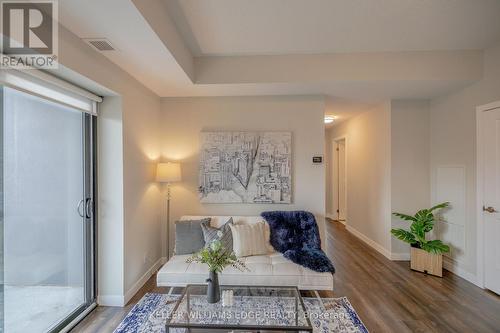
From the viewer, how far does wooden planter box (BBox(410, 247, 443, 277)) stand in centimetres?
311

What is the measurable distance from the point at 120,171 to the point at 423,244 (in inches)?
156

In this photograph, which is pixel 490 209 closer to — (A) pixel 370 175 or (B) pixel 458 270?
(B) pixel 458 270

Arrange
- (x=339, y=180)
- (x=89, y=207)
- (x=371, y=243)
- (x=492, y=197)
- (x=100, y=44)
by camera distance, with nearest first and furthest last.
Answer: (x=100, y=44), (x=89, y=207), (x=492, y=197), (x=371, y=243), (x=339, y=180)

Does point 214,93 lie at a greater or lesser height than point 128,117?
greater

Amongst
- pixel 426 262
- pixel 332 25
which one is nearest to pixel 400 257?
pixel 426 262

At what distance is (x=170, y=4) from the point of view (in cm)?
202

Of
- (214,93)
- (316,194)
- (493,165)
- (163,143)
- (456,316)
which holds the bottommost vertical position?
(456,316)

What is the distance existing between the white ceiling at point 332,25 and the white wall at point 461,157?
54 centimetres

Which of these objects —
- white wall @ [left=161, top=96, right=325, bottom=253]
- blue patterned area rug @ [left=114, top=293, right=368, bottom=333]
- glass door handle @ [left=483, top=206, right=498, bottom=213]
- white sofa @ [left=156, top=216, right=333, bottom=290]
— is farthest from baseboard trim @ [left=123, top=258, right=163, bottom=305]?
glass door handle @ [left=483, top=206, right=498, bottom=213]

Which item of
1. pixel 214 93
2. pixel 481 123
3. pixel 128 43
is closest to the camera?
pixel 128 43

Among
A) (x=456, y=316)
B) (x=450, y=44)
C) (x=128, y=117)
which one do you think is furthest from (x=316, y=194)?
(x=128, y=117)

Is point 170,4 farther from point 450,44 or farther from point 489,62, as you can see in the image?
point 489,62

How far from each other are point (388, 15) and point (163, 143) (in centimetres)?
310

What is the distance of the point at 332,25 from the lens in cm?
233
